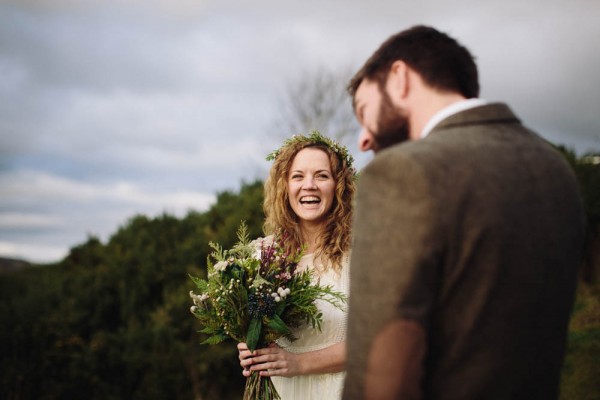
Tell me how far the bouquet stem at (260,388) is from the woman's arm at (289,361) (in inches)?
2.5

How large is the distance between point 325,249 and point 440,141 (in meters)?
2.29

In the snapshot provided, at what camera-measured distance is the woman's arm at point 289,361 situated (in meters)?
3.21

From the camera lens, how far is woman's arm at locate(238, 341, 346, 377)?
3.21m

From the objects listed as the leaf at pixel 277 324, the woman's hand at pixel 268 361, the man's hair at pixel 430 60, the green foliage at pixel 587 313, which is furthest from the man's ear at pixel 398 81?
the green foliage at pixel 587 313

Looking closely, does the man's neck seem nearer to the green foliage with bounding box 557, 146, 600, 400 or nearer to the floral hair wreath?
the floral hair wreath

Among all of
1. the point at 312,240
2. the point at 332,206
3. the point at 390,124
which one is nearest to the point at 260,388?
the point at 312,240

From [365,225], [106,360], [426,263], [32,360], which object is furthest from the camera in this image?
[106,360]

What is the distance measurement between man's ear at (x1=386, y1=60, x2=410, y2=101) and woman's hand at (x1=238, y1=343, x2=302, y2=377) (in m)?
1.97

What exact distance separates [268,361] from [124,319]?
5546 mm

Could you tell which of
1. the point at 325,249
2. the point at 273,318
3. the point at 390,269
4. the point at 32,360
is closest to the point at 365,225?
the point at 390,269

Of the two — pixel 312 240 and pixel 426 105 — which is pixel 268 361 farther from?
pixel 426 105

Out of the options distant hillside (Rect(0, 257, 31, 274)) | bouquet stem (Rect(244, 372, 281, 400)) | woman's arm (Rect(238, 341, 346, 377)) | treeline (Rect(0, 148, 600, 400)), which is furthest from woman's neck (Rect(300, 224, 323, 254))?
distant hillside (Rect(0, 257, 31, 274))

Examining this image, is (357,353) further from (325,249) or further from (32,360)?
(32,360)

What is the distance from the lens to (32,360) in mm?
6750
